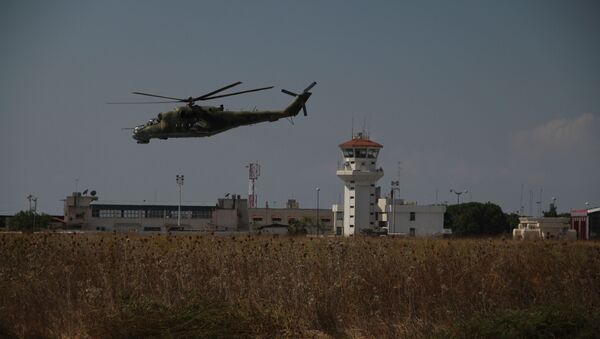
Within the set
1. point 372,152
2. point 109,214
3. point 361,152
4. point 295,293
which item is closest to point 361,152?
point 361,152

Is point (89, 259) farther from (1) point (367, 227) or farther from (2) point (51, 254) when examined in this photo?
(1) point (367, 227)

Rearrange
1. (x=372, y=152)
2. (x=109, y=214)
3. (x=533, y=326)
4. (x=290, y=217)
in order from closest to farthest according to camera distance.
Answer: (x=533, y=326) < (x=372, y=152) < (x=109, y=214) < (x=290, y=217)

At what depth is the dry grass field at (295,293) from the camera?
19.9 meters

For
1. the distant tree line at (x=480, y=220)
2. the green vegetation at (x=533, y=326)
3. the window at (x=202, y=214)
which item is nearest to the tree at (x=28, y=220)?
the window at (x=202, y=214)

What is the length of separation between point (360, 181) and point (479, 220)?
27.3m

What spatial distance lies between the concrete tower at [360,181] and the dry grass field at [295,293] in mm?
104218

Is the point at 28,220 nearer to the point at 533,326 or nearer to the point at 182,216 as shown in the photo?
the point at 182,216

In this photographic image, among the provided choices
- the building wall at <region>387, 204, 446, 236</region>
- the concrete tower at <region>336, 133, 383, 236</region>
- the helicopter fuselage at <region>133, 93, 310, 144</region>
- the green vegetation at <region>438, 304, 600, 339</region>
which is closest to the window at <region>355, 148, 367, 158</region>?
the concrete tower at <region>336, 133, 383, 236</region>

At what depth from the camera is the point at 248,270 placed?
82.7ft

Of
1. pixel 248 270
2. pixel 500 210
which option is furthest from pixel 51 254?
pixel 500 210

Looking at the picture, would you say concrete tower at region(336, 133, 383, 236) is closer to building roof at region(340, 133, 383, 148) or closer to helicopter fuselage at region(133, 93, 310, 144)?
building roof at region(340, 133, 383, 148)

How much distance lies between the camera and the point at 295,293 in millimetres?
22203

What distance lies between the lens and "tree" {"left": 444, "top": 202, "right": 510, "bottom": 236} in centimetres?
14712

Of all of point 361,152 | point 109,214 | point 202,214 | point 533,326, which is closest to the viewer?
point 533,326
